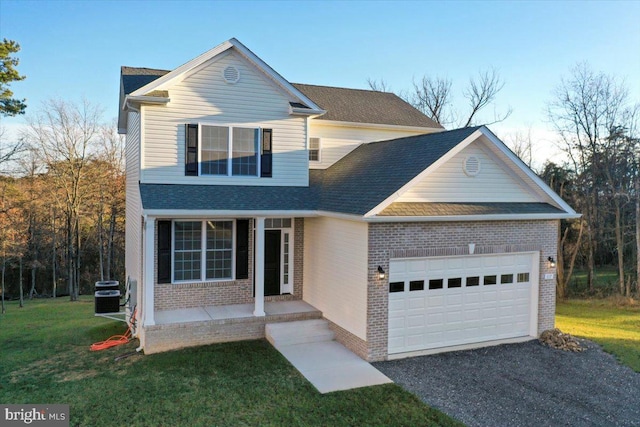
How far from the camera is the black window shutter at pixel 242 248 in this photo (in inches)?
484

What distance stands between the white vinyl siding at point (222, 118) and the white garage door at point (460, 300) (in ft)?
15.2

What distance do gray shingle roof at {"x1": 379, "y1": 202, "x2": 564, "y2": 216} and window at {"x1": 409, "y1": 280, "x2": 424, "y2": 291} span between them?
160 centimetres

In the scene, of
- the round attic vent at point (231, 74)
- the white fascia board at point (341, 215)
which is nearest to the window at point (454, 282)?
the white fascia board at point (341, 215)

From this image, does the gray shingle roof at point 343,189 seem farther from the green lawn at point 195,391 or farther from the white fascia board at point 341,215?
the green lawn at point 195,391

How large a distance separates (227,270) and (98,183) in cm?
2134

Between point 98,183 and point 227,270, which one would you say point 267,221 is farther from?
point 98,183

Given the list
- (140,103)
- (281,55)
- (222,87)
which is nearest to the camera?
(140,103)

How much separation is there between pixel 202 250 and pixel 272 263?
205cm

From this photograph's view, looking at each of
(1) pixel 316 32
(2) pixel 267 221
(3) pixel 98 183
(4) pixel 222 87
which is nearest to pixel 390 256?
(2) pixel 267 221

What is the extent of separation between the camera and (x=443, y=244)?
10414mm

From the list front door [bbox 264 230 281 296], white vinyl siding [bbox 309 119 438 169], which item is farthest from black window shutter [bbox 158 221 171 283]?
white vinyl siding [bbox 309 119 438 169]

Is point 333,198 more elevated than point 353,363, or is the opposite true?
point 333,198

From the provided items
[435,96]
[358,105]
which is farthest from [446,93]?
[358,105]

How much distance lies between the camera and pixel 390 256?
9867 mm
